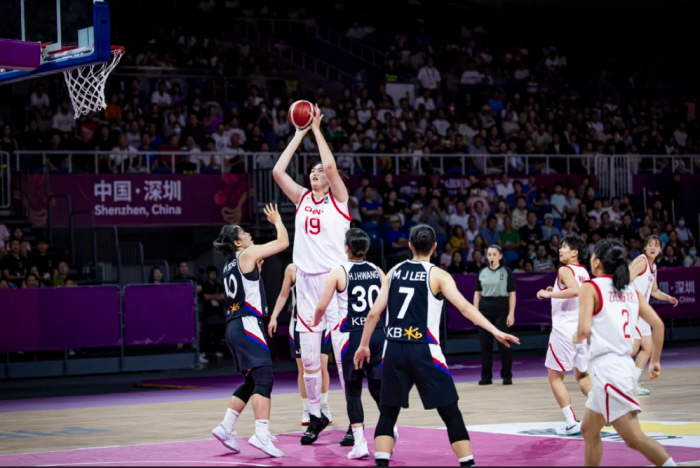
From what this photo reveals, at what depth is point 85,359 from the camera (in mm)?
19500

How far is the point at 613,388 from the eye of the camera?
A: 24.9 ft

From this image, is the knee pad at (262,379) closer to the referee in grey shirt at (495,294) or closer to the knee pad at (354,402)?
the knee pad at (354,402)

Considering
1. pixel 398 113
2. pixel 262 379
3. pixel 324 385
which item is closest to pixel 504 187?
pixel 398 113

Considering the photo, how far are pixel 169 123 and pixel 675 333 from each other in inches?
522

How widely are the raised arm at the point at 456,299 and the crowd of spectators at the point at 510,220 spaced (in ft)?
43.2

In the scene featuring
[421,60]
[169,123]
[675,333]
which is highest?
[421,60]

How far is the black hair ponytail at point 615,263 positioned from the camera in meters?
7.84

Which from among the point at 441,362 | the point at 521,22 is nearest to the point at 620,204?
the point at 521,22

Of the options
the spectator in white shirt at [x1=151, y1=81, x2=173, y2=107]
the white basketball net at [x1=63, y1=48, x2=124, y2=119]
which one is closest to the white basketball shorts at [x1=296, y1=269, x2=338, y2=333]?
the white basketball net at [x1=63, y1=48, x2=124, y2=119]

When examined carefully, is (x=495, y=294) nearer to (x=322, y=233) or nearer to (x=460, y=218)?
(x=460, y=218)

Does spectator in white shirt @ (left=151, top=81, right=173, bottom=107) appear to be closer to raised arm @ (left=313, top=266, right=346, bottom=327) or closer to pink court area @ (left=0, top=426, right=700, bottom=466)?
pink court area @ (left=0, top=426, right=700, bottom=466)

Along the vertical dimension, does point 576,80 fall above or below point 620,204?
above

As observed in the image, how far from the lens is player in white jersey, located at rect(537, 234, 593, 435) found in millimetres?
11125

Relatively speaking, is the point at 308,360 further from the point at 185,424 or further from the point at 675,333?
the point at 675,333
